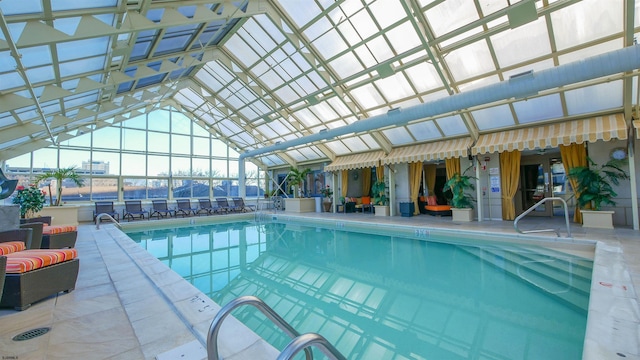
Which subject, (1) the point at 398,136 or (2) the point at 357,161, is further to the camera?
(2) the point at 357,161

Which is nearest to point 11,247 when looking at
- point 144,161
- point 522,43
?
point 522,43

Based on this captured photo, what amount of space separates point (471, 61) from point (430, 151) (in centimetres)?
350

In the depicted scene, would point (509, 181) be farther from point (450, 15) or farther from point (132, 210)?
point (132, 210)

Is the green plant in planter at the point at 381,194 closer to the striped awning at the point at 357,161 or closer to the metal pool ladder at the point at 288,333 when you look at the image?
the striped awning at the point at 357,161

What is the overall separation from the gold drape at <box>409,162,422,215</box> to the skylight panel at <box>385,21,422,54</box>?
5.33m

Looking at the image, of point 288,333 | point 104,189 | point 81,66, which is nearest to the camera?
point 288,333

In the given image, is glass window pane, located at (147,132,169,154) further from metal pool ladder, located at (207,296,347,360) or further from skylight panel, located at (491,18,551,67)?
metal pool ladder, located at (207,296,347,360)

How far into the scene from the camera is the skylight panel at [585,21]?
18.4ft

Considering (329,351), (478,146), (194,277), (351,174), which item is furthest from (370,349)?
(351,174)

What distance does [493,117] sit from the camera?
29.0 feet

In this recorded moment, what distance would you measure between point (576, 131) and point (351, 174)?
30.9 ft

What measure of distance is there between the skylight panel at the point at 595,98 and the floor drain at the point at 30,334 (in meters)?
10.7

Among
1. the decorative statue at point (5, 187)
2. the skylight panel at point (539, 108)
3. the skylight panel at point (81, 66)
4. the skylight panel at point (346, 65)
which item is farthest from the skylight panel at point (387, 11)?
the decorative statue at point (5, 187)

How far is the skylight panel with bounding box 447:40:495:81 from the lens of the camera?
712 centimetres
